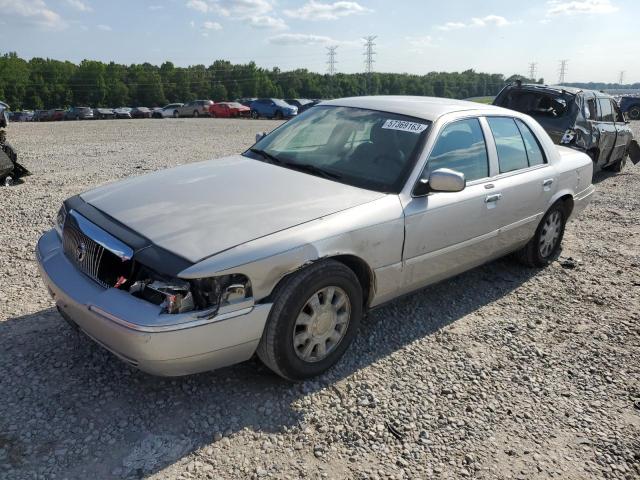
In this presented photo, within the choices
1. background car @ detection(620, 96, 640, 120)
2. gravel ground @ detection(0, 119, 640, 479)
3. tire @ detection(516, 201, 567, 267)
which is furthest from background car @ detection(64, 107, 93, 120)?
tire @ detection(516, 201, 567, 267)

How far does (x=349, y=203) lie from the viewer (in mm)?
3229

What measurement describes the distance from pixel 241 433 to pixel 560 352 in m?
2.39

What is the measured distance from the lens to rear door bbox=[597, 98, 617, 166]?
9695 mm

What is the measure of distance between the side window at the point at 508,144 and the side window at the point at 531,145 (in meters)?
0.07

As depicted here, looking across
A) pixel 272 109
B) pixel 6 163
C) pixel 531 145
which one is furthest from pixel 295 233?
pixel 272 109

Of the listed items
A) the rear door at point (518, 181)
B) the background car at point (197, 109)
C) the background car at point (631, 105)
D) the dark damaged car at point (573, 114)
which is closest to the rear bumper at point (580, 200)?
the rear door at point (518, 181)

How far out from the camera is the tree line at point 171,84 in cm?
9244

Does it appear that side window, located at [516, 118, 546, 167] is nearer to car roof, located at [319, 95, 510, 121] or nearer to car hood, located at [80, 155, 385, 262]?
car roof, located at [319, 95, 510, 121]

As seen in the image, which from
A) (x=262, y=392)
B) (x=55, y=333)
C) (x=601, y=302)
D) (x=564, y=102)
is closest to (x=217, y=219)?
(x=262, y=392)

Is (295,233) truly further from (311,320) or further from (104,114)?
(104,114)

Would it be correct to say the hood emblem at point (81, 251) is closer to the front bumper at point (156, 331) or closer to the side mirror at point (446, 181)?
the front bumper at point (156, 331)

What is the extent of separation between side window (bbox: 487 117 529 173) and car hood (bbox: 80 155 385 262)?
1.55 m

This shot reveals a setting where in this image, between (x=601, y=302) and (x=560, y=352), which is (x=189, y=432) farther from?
(x=601, y=302)

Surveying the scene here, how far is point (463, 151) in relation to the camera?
3.99 m
